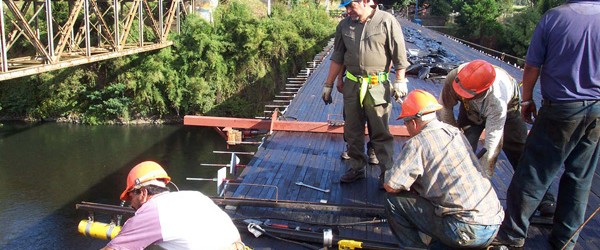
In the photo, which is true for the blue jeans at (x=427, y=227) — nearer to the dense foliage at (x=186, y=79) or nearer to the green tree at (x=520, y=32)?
the dense foliage at (x=186, y=79)

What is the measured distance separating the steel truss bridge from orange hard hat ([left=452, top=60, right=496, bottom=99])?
11191 millimetres

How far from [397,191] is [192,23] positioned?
2118 cm

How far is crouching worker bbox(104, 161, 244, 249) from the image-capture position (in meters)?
2.43

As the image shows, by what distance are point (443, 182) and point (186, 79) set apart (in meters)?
20.4

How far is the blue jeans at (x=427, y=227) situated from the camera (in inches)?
115

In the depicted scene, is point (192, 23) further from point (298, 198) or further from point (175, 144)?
point (298, 198)

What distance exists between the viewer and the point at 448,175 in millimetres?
2900

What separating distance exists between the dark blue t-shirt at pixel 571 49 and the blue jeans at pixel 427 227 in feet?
3.02

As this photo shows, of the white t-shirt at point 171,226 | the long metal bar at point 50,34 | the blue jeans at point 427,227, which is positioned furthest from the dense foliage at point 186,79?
the white t-shirt at point 171,226

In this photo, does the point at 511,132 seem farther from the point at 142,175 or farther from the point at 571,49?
the point at 142,175

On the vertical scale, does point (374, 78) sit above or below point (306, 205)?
above

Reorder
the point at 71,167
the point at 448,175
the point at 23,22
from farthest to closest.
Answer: the point at 71,167
the point at 23,22
the point at 448,175

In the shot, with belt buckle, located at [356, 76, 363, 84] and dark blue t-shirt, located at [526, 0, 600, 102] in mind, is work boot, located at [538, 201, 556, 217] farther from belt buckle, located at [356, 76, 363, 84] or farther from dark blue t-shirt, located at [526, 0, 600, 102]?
belt buckle, located at [356, 76, 363, 84]

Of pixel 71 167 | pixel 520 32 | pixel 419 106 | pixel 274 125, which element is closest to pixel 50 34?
pixel 71 167
